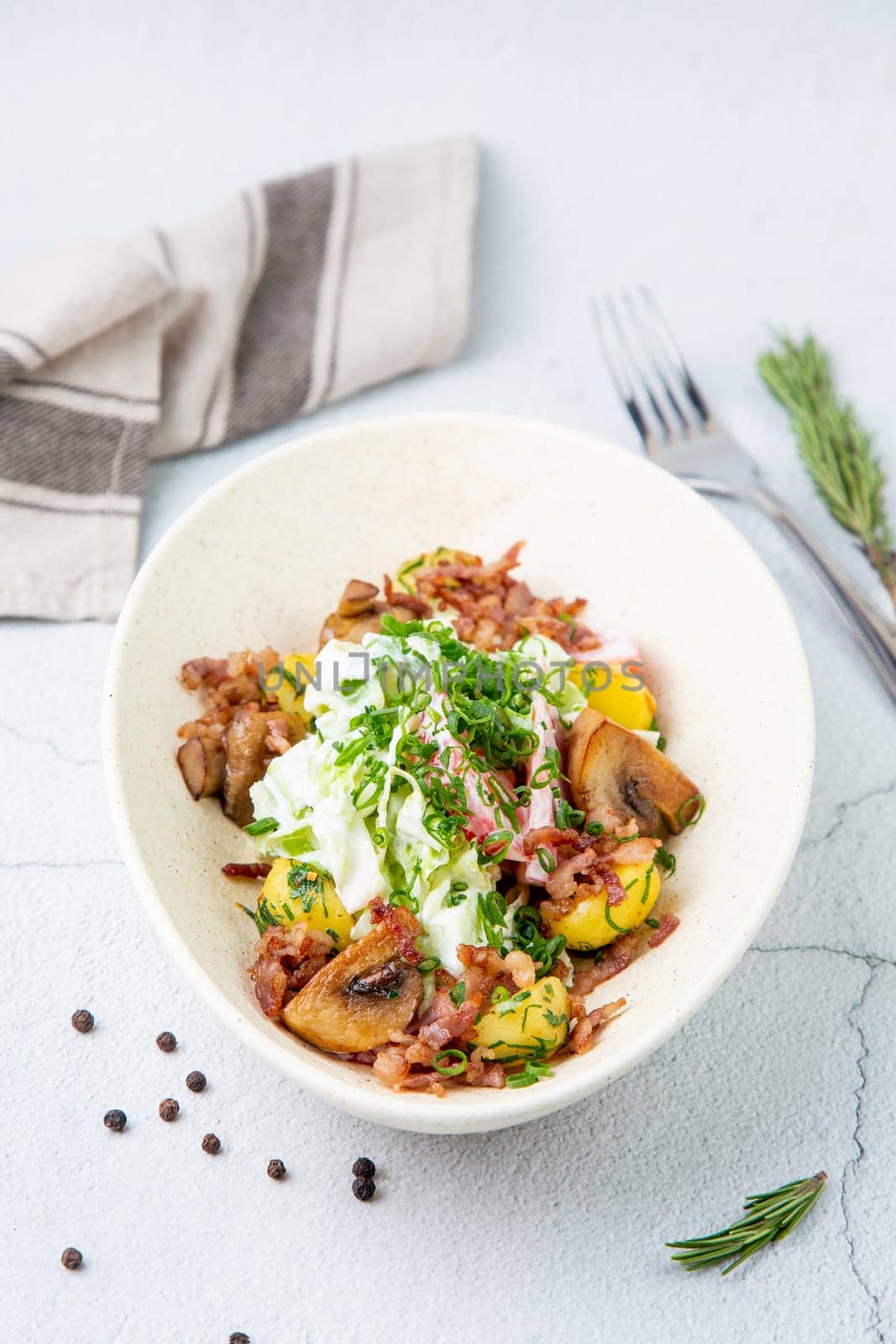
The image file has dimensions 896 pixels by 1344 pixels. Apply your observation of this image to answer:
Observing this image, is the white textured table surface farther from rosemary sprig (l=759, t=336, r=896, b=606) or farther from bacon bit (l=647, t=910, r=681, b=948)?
bacon bit (l=647, t=910, r=681, b=948)

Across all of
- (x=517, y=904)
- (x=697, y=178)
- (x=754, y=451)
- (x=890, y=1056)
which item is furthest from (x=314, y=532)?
(x=697, y=178)

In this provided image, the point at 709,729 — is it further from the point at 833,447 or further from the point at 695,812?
the point at 833,447

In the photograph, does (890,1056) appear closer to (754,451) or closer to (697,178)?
(754,451)

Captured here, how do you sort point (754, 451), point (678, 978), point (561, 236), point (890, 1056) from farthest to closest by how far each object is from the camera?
point (561, 236)
point (754, 451)
point (890, 1056)
point (678, 978)

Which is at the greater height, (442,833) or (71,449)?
(442,833)

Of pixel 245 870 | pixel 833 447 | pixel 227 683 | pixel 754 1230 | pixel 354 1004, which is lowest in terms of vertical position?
pixel 754 1230

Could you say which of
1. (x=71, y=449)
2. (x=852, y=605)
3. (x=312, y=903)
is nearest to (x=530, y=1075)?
(x=312, y=903)

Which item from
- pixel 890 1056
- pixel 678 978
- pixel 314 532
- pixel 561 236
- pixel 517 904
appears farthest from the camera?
pixel 561 236

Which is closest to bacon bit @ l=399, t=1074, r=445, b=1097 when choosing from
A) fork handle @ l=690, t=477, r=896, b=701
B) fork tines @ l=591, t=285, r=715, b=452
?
fork handle @ l=690, t=477, r=896, b=701
